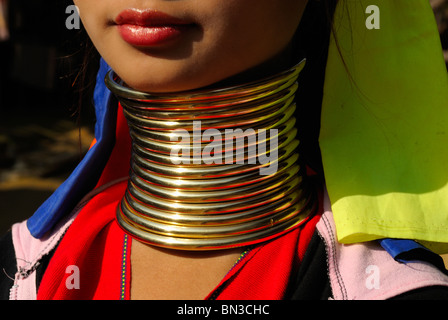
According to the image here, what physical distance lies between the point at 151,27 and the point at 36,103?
836cm

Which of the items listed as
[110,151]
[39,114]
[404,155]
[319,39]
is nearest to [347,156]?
[404,155]

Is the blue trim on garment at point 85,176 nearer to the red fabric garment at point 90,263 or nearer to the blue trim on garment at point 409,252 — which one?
the red fabric garment at point 90,263

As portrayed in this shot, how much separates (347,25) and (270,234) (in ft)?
1.66

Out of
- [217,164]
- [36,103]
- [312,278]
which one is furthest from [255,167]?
[36,103]

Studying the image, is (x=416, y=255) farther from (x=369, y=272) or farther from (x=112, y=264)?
(x=112, y=264)

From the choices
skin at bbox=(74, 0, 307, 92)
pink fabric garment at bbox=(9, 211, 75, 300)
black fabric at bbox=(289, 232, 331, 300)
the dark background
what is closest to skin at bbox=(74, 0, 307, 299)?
skin at bbox=(74, 0, 307, 92)

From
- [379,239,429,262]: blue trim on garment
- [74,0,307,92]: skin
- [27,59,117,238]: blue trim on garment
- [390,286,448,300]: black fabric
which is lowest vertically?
[390,286,448,300]: black fabric

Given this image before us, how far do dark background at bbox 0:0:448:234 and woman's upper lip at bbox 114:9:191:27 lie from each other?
4.70m

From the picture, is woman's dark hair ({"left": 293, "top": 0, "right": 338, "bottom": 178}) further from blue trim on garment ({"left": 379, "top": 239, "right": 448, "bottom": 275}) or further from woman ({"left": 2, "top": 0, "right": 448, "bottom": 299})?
blue trim on garment ({"left": 379, "top": 239, "right": 448, "bottom": 275})

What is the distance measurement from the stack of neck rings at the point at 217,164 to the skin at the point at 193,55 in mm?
43

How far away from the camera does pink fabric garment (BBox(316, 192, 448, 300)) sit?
42.0 inches

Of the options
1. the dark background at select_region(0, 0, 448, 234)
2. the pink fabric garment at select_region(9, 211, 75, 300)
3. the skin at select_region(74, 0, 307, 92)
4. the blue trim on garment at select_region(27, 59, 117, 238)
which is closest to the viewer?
the skin at select_region(74, 0, 307, 92)

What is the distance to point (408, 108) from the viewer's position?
4.09ft

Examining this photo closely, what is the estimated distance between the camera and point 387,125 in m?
1.24
